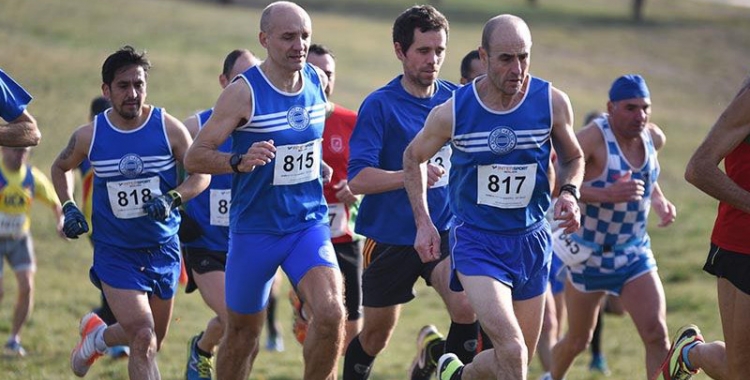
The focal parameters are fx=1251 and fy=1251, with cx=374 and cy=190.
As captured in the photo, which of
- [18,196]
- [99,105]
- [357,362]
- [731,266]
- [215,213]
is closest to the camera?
[731,266]

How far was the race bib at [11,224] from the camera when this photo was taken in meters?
12.5

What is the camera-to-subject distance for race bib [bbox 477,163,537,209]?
678 centimetres

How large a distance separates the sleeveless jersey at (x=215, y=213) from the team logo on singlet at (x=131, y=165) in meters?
1.13

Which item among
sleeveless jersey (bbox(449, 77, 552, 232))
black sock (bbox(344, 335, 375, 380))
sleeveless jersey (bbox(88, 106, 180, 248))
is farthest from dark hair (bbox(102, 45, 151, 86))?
black sock (bbox(344, 335, 375, 380))

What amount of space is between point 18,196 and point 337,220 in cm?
489

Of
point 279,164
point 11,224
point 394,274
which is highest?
point 279,164

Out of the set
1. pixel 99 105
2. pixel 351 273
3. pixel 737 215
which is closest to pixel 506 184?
pixel 737 215

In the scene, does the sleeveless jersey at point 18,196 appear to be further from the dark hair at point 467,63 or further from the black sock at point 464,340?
the black sock at point 464,340

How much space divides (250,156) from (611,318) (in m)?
9.62

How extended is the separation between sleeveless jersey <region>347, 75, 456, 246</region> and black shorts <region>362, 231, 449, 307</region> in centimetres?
7

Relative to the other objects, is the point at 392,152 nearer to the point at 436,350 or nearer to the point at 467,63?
the point at 467,63

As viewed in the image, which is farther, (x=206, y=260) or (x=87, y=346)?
(x=206, y=260)

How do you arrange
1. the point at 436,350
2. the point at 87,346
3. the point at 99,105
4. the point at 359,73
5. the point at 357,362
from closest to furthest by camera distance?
1. the point at 357,362
2. the point at 87,346
3. the point at 436,350
4. the point at 99,105
5. the point at 359,73

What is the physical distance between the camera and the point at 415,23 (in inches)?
305
